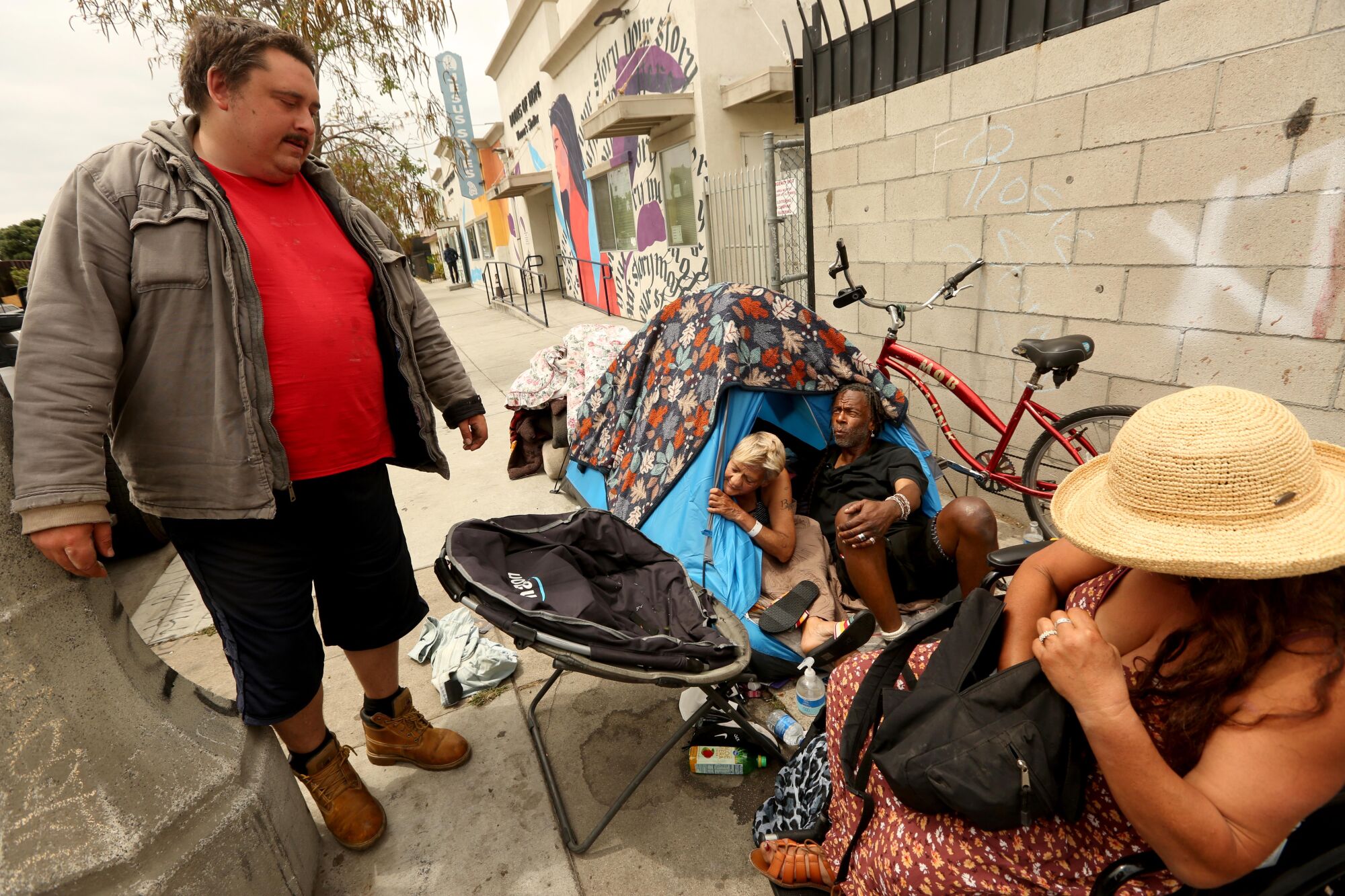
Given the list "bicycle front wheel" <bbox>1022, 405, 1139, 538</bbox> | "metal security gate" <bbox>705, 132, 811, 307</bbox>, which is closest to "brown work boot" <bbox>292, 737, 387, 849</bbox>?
"bicycle front wheel" <bbox>1022, 405, 1139, 538</bbox>

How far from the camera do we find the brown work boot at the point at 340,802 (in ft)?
6.05

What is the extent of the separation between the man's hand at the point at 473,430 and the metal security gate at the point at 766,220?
331 centimetres

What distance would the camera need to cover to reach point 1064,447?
313 cm

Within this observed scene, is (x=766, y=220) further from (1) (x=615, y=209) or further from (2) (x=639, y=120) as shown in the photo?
(1) (x=615, y=209)

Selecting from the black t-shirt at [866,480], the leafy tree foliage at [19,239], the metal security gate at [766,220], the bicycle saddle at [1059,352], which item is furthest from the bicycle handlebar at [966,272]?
the leafy tree foliage at [19,239]

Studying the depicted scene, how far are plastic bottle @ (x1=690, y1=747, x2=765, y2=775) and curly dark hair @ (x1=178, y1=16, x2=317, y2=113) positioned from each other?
2197 mm

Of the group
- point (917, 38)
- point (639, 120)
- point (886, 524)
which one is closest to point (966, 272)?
point (917, 38)

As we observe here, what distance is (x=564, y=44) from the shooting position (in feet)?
31.5

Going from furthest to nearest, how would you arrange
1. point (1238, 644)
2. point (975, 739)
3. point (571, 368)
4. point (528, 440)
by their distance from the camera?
point (528, 440) < point (571, 368) < point (975, 739) < point (1238, 644)

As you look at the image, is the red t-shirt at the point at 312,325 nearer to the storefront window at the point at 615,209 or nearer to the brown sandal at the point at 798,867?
the brown sandal at the point at 798,867

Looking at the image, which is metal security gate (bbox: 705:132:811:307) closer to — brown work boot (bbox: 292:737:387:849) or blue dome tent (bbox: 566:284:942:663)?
blue dome tent (bbox: 566:284:942:663)

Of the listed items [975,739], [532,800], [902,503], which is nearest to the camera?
[975,739]

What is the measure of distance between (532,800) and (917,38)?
12.7 feet

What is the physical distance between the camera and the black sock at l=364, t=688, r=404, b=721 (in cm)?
208
